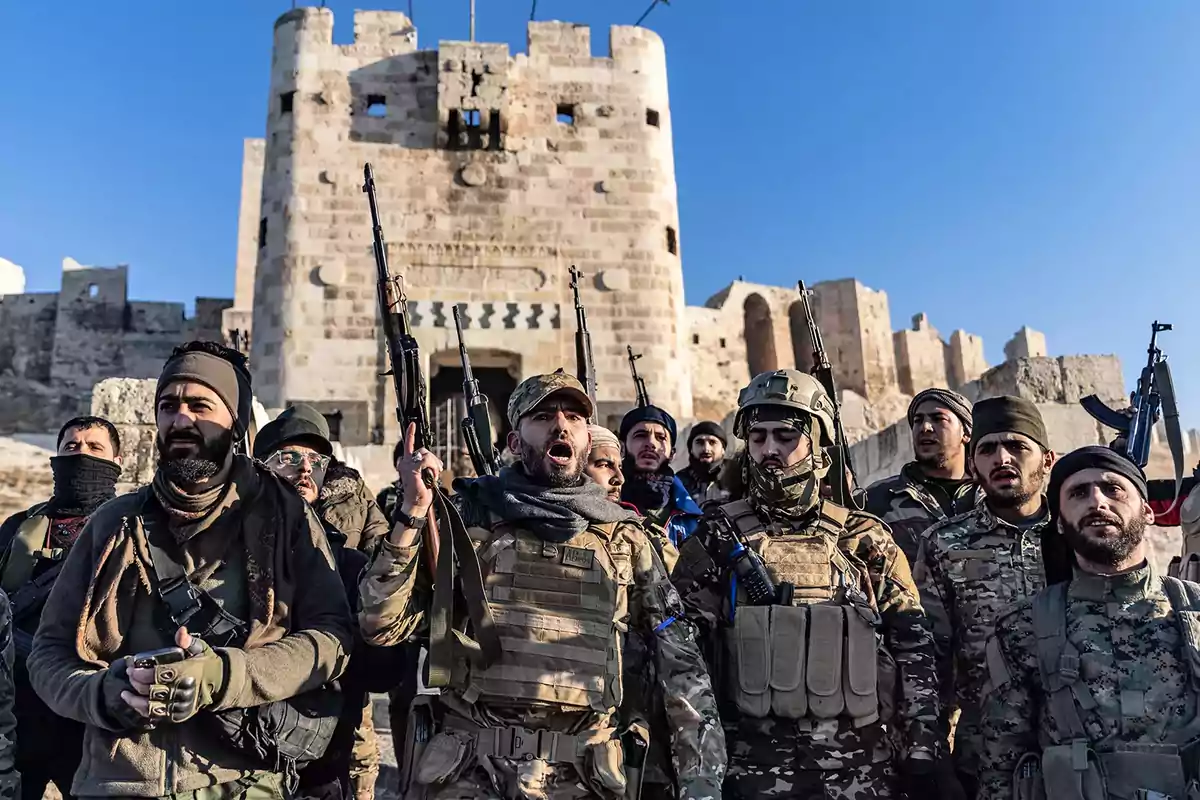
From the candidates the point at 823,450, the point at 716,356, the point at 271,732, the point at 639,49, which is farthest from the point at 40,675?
the point at 716,356

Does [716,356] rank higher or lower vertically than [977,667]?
higher

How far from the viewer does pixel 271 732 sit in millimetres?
2490

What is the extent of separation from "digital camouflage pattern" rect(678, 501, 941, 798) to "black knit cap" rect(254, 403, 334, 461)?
2441 mm

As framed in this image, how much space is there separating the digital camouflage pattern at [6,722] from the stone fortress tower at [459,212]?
1077 centimetres

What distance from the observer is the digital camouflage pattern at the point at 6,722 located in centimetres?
276

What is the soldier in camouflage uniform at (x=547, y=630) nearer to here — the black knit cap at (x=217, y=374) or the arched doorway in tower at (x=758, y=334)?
the black knit cap at (x=217, y=374)

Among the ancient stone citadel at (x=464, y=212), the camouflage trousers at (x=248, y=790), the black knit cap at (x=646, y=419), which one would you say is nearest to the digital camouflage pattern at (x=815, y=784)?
the camouflage trousers at (x=248, y=790)

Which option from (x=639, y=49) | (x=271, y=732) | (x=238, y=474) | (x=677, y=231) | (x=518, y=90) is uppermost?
(x=639, y=49)

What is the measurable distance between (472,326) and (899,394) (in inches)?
982

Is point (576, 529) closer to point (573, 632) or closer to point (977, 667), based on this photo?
point (573, 632)

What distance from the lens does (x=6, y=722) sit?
2.79m

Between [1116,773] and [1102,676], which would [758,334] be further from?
[1116,773]

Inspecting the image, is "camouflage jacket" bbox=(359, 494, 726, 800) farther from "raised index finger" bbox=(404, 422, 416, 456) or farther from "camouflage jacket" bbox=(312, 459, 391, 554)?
"camouflage jacket" bbox=(312, 459, 391, 554)

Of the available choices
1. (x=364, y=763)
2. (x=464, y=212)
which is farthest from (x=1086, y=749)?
(x=464, y=212)
